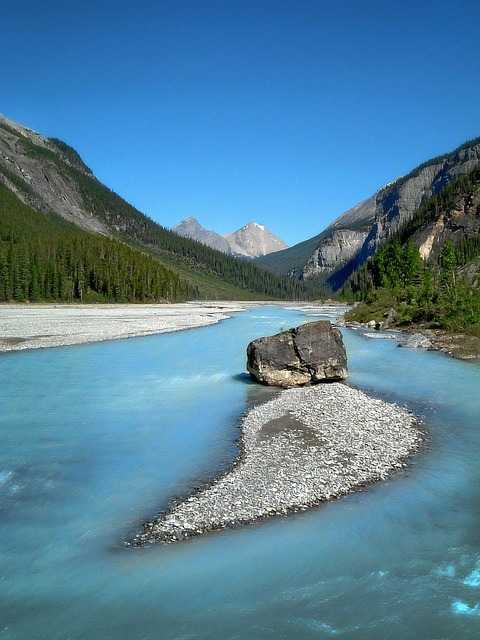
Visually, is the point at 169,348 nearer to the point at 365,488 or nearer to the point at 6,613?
the point at 365,488

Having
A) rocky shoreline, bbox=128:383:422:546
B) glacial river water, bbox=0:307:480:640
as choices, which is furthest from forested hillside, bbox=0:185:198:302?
rocky shoreline, bbox=128:383:422:546

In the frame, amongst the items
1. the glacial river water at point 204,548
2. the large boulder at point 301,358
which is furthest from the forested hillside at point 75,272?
the glacial river water at point 204,548

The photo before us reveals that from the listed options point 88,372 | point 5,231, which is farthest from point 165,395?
point 5,231

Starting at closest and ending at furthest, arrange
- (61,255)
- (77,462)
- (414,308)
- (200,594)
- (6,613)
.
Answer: (6,613) → (200,594) → (77,462) → (414,308) → (61,255)

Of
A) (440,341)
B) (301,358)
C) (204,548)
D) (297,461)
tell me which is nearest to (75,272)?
(440,341)

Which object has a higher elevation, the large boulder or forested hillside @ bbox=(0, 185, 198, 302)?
forested hillside @ bbox=(0, 185, 198, 302)

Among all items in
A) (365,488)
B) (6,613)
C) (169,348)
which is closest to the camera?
(6,613)

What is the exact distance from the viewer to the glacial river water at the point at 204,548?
10.0 metres

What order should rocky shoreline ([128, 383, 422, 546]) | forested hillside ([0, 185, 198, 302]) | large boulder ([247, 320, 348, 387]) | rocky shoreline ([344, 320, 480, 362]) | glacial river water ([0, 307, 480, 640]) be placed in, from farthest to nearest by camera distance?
forested hillside ([0, 185, 198, 302]), rocky shoreline ([344, 320, 480, 362]), large boulder ([247, 320, 348, 387]), rocky shoreline ([128, 383, 422, 546]), glacial river water ([0, 307, 480, 640])

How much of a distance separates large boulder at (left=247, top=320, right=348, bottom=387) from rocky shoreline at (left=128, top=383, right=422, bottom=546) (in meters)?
4.62

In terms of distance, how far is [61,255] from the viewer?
16062 cm

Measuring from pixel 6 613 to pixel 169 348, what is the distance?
42.9 m

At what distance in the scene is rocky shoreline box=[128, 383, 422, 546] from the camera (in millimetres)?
14148

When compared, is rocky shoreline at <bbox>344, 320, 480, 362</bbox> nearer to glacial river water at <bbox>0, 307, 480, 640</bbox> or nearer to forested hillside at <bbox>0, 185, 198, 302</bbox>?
glacial river water at <bbox>0, 307, 480, 640</bbox>
